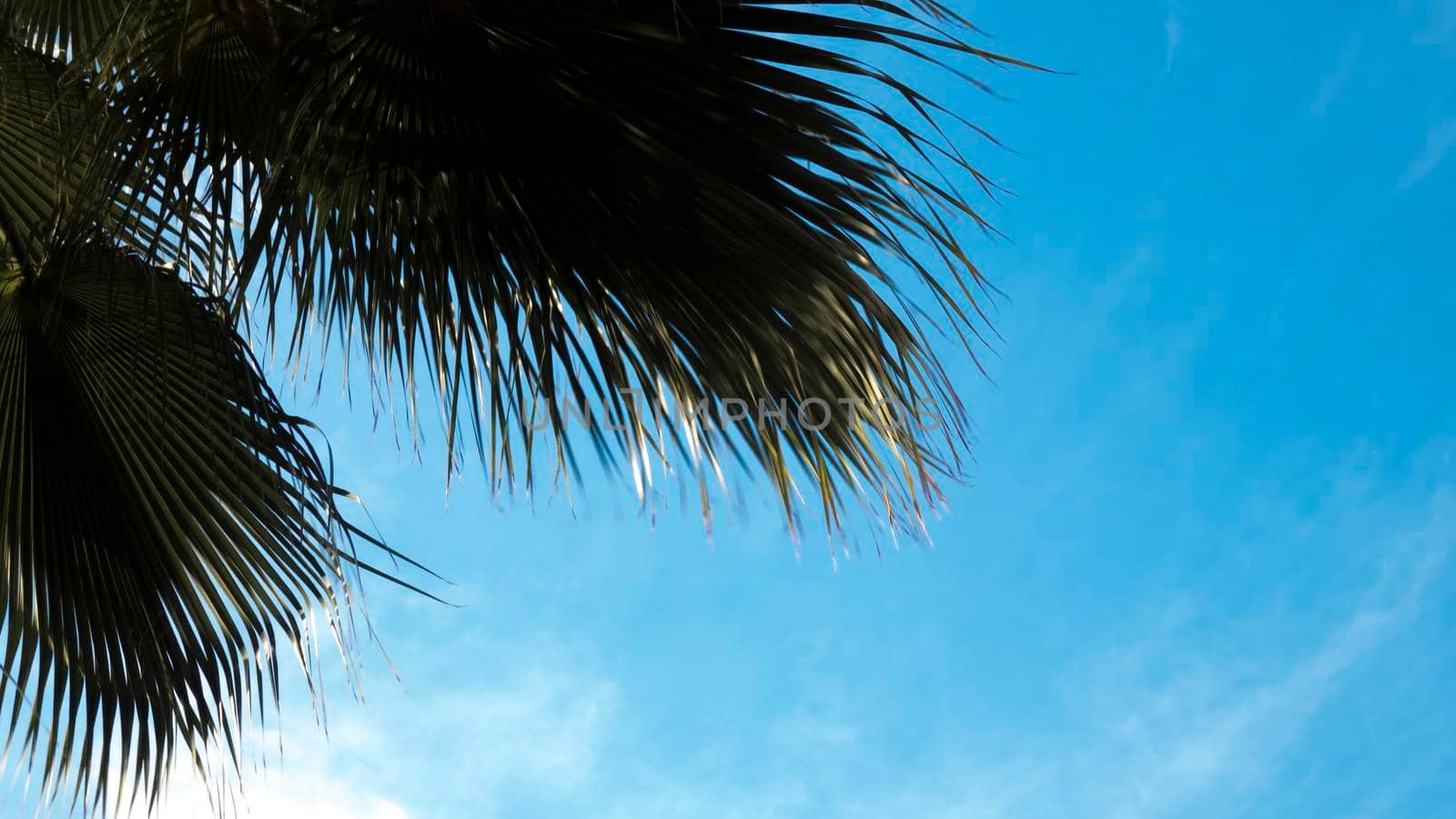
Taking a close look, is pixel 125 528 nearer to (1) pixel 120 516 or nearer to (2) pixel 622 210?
(1) pixel 120 516

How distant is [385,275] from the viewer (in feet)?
7.58

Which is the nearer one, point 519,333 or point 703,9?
point 703,9

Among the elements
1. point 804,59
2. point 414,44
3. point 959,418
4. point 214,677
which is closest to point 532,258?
point 414,44

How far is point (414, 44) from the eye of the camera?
2051mm

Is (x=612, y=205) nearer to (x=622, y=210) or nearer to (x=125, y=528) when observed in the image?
(x=622, y=210)

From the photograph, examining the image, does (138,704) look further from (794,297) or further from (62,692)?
(794,297)

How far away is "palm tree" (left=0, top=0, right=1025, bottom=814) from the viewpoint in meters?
2.04

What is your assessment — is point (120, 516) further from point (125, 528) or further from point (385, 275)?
point (385, 275)

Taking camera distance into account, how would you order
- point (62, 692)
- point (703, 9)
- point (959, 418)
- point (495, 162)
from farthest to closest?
point (62, 692), point (959, 418), point (495, 162), point (703, 9)

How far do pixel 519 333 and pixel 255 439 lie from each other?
0.57 metres

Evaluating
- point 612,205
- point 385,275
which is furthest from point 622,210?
point 385,275

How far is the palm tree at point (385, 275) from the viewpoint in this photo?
2.04 m

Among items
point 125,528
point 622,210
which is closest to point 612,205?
point 622,210

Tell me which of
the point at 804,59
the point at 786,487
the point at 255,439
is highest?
the point at 804,59
